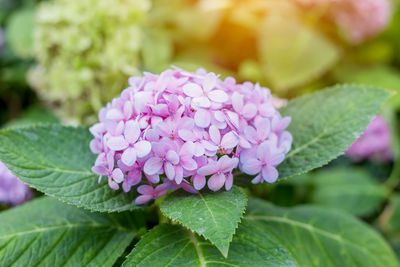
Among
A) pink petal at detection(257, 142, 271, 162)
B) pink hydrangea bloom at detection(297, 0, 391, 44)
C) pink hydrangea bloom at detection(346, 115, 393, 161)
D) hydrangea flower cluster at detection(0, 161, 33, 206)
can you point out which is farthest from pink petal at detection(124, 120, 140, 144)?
pink hydrangea bloom at detection(297, 0, 391, 44)

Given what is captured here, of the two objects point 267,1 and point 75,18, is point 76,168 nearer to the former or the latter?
point 75,18

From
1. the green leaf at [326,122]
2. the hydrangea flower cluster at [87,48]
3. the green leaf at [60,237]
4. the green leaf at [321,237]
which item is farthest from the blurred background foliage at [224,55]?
the green leaf at [60,237]

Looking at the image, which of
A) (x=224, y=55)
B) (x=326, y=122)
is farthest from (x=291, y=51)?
(x=326, y=122)

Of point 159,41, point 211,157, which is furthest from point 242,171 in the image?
point 159,41

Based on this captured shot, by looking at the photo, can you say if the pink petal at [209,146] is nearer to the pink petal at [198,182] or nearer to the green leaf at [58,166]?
the pink petal at [198,182]

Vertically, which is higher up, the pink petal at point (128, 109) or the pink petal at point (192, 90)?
the pink petal at point (192, 90)

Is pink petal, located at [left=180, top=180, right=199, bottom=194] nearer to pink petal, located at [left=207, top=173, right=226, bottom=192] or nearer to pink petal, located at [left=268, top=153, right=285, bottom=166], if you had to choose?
pink petal, located at [left=207, top=173, right=226, bottom=192]
